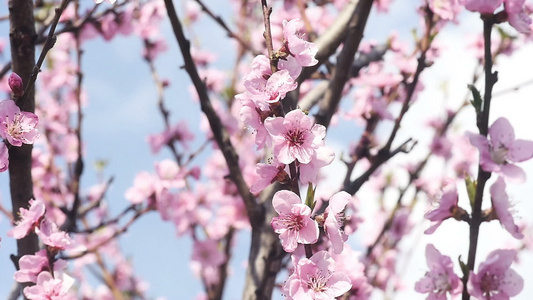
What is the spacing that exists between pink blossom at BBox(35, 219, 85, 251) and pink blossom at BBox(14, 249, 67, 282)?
5 cm

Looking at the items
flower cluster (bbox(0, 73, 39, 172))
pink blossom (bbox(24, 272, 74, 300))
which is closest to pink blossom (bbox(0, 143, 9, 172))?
flower cluster (bbox(0, 73, 39, 172))

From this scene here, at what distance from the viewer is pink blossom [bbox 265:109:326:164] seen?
4.65 ft

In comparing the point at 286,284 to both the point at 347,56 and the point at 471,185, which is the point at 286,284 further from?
the point at 347,56

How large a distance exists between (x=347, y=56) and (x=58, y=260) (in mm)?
1507

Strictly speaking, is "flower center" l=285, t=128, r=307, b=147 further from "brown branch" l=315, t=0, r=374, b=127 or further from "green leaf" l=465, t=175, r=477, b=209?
"brown branch" l=315, t=0, r=374, b=127

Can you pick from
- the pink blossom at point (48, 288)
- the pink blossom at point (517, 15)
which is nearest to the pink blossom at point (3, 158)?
the pink blossom at point (48, 288)

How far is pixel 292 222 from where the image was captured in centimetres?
144

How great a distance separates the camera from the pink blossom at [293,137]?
1.42 m

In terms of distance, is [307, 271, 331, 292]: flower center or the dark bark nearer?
[307, 271, 331, 292]: flower center

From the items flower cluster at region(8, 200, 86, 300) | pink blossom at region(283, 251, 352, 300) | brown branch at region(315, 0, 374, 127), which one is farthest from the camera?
brown branch at region(315, 0, 374, 127)

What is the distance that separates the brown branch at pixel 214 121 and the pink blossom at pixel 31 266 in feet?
3.36

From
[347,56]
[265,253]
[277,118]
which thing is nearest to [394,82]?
[347,56]

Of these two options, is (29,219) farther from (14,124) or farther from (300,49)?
(300,49)

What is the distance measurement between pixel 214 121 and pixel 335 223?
1.33 meters
